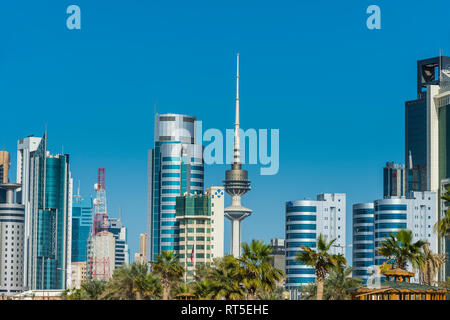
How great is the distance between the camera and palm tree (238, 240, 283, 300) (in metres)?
108

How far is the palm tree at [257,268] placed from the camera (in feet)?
354

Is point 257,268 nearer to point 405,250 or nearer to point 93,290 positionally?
point 405,250

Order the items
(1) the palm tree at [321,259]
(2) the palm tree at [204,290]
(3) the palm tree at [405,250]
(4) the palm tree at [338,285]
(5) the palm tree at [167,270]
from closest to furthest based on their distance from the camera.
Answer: (1) the palm tree at [321,259]
(3) the palm tree at [405,250]
(2) the palm tree at [204,290]
(5) the palm tree at [167,270]
(4) the palm tree at [338,285]

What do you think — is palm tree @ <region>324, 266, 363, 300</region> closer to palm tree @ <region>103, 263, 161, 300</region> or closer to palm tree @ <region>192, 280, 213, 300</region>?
palm tree @ <region>192, 280, 213, 300</region>

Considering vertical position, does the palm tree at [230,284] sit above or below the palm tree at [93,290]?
above

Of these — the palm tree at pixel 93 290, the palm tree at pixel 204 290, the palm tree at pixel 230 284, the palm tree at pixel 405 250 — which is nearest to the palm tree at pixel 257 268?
the palm tree at pixel 230 284

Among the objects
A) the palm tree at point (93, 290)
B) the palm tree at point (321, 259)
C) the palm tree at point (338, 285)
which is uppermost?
the palm tree at point (321, 259)

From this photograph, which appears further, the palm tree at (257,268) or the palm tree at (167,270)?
the palm tree at (167,270)

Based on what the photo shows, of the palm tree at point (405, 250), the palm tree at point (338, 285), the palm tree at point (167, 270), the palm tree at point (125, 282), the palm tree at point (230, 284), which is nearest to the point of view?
the palm tree at point (405, 250)

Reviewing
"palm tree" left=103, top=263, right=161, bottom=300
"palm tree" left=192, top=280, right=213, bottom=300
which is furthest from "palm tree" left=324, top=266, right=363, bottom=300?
"palm tree" left=103, top=263, right=161, bottom=300

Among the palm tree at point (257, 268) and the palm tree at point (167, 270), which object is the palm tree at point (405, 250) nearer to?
the palm tree at point (257, 268)
